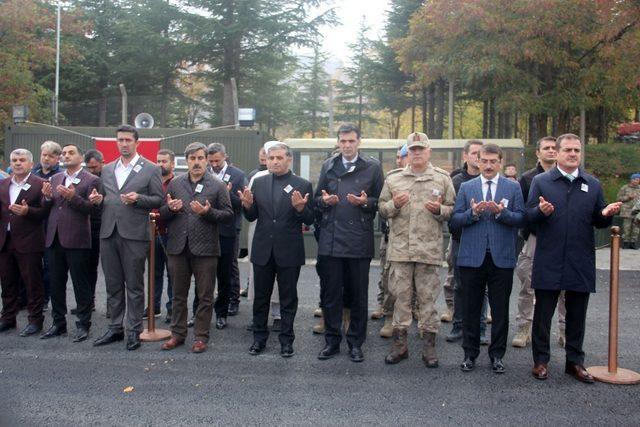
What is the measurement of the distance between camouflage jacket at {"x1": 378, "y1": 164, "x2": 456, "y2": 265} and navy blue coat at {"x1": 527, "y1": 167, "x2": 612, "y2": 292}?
2.55 ft

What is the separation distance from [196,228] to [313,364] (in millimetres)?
1675

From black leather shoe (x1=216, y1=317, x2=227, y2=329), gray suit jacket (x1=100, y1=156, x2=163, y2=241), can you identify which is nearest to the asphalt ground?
black leather shoe (x1=216, y1=317, x2=227, y2=329)

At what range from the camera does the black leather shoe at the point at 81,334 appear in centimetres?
683

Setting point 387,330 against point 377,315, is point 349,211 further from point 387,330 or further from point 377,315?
point 377,315

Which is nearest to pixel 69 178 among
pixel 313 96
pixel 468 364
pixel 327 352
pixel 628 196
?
pixel 327 352

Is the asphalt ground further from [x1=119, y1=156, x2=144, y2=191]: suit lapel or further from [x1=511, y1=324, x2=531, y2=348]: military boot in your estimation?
[x1=119, y1=156, x2=144, y2=191]: suit lapel

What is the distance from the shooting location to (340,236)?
243 inches

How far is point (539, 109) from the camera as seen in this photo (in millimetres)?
20656

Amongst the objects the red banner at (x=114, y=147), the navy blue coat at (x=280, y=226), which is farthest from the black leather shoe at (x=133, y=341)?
the red banner at (x=114, y=147)

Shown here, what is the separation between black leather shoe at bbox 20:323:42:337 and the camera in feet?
23.2

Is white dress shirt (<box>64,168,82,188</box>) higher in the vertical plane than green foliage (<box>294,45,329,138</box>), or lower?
lower

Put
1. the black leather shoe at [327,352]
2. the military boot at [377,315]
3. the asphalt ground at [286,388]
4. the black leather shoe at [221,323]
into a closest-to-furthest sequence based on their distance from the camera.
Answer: the asphalt ground at [286,388] < the black leather shoe at [327,352] < the black leather shoe at [221,323] < the military boot at [377,315]

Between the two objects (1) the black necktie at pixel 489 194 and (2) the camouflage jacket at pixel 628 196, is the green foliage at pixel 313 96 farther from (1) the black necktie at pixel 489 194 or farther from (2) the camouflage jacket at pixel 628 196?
(1) the black necktie at pixel 489 194

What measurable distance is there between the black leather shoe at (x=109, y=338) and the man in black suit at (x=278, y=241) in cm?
138
